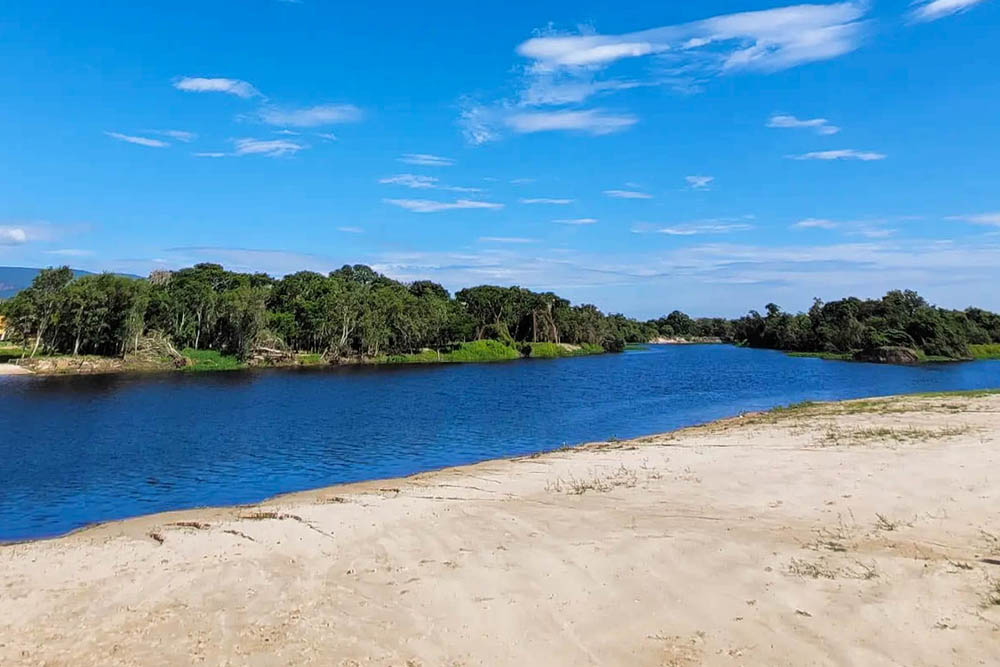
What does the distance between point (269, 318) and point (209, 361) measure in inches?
509

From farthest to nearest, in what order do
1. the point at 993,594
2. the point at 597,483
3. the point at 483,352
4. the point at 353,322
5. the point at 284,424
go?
the point at 483,352 → the point at 353,322 → the point at 284,424 → the point at 597,483 → the point at 993,594

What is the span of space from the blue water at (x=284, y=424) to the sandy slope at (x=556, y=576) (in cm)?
632

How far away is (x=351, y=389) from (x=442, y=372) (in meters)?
23.9

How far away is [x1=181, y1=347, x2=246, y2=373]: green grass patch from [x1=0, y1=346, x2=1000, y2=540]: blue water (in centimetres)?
875

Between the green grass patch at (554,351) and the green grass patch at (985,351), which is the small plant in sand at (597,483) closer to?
the green grass patch at (554,351)

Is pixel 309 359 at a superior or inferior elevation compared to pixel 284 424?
superior

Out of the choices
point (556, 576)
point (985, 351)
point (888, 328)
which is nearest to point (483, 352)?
point (888, 328)

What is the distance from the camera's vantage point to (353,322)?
96625 millimetres

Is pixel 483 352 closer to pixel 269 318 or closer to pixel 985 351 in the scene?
pixel 269 318

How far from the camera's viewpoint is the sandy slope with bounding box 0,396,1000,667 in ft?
24.7

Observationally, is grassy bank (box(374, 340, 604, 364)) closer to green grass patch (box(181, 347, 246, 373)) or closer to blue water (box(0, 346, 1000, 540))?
green grass patch (box(181, 347, 246, 373))

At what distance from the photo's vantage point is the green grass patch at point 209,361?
3157 inches

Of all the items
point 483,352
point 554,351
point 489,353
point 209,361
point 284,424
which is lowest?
point 284,424

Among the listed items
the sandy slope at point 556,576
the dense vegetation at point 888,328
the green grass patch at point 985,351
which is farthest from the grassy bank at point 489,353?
the sandy slope at point 556,576
